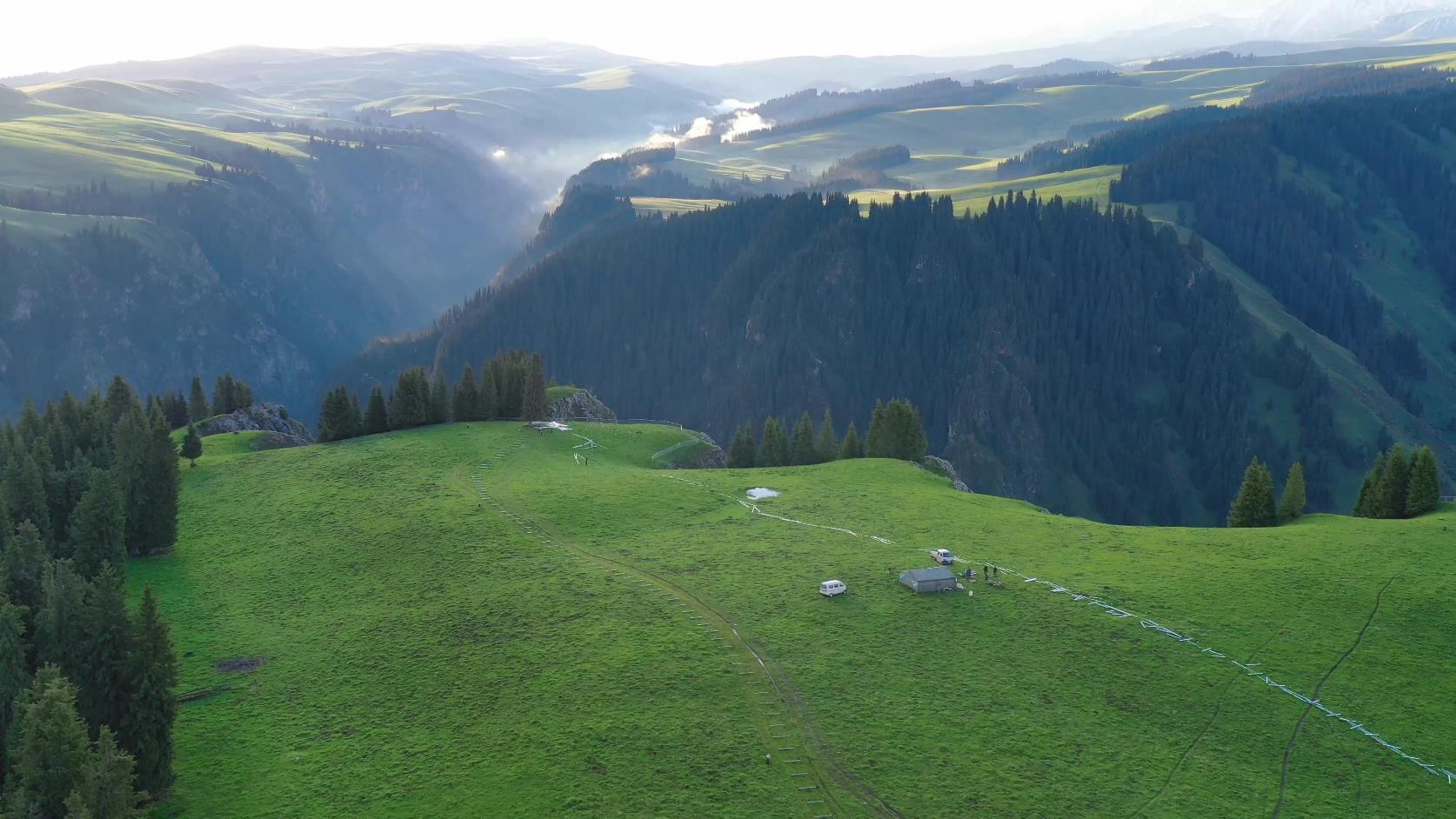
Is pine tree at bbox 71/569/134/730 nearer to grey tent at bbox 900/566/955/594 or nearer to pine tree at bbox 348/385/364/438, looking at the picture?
grey tent at bbox 900/566/955/594

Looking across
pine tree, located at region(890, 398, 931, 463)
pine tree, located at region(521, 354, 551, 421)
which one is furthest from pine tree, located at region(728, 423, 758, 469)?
pine tree, located at region(521, 354, 551, 421)

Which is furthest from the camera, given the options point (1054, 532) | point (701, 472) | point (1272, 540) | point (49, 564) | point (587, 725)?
point (701, 472)

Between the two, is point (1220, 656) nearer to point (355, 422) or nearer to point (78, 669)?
point (78, 669)

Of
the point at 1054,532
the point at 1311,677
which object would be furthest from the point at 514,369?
the point at 1311,677

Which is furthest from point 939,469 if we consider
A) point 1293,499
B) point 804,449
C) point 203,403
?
point 203,403

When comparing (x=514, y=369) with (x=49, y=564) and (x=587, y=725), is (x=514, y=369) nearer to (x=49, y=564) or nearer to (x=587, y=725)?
(x=49, y=564)
